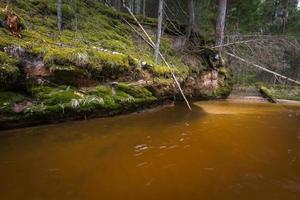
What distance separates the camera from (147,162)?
459 centimetres

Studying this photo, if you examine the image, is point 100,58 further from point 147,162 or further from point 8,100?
point 147,162

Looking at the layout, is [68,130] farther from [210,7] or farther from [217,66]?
[210,7]

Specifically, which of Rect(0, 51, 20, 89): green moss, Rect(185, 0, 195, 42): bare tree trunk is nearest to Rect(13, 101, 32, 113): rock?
Rect(0, 51, 20, 89): green moss

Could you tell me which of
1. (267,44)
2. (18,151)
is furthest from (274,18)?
(18,151)

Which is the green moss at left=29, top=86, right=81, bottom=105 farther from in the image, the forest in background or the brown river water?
the brown river water

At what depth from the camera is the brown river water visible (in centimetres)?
352

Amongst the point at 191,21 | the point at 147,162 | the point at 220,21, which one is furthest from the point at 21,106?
the point at 220,21

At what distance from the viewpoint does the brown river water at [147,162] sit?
11.6 feet

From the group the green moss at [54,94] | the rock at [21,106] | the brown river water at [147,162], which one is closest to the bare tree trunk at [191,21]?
the brown river water at [147,162]

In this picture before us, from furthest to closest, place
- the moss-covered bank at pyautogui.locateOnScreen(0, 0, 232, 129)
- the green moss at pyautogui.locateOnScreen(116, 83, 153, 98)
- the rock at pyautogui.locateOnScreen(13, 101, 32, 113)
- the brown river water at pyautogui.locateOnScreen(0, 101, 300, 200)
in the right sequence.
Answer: the green moss at pyautogui.locateOnScreen(116, 83, 153, 98), the moss-covered bank at pyautogui.locateOnScreen(0, 0, 232, 129), the rock at pyautogui.locateOnScreen(13, 101, 32, 113), the brown river water at pyautogui.locateOnScreen(0, 101, 300, 200)

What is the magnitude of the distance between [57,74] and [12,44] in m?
1.20

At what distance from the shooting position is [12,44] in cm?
651

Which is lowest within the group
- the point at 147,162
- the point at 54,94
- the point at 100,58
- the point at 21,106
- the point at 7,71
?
the point at 147,162

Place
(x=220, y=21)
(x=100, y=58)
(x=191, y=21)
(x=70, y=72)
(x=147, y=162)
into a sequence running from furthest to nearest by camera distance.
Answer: (x=191, y=21) → (x=220, y=21) → (x=100, y=58) → (x=70, y=72) → (x=147, y=162)
